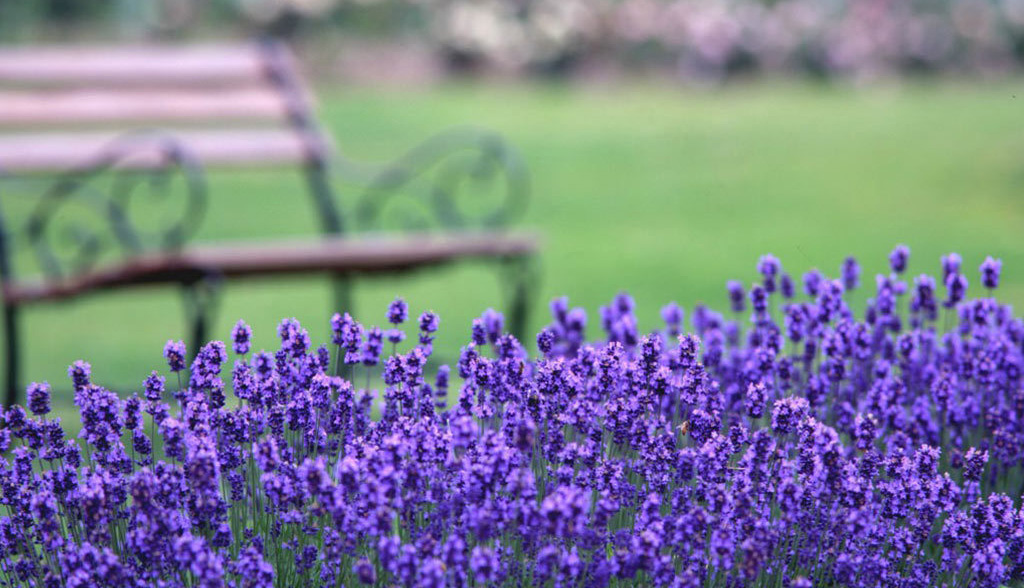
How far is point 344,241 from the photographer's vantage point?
5480 millimetres

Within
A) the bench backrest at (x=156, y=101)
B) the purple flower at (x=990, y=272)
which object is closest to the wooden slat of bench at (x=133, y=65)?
the bench backrest at (x=156, y=101)

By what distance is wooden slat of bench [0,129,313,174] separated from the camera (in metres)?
5.71

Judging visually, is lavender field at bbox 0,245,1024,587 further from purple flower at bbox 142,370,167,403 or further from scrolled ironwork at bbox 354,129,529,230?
scrolled ironwork at bbox 354,129,529,230

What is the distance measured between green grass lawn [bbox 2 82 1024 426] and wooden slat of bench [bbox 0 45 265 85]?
102cm

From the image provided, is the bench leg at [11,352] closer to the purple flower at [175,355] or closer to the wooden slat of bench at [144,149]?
the wooden slat of bench at [144,149]

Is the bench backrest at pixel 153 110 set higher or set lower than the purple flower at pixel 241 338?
higher

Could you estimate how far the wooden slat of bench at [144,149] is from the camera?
571cm

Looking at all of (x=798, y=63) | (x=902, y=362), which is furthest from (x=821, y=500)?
(x=798, y=63)

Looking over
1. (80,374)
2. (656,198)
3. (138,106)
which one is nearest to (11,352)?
(138,106)

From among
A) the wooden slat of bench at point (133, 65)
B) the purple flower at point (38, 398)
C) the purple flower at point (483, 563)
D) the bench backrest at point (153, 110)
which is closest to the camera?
the purple flower at point (483, 563)

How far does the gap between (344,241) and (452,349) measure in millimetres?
1324

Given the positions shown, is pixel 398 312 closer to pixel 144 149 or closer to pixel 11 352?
pixel 11 352

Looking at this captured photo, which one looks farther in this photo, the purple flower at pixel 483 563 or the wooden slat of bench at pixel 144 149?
the wooden slat of bench at pixel 144 149

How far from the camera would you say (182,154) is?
5.15 metres
